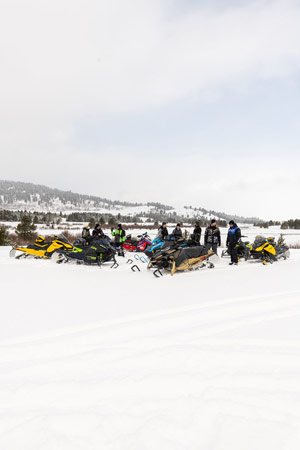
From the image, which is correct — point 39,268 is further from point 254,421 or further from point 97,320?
point 254,421

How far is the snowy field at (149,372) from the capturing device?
178 centimetres

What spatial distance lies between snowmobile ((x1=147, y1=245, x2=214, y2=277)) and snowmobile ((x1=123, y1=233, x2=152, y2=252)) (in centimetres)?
414

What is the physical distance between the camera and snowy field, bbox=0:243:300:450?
A: 178 cm

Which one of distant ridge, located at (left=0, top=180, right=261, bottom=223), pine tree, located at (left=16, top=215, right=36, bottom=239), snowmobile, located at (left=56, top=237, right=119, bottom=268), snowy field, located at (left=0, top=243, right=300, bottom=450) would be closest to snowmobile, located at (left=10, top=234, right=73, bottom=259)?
snowmobile, located at (left=56, top=237, right=119, bottom=268)

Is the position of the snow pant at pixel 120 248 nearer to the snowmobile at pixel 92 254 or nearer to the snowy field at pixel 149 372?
the snowmobile at pixel 92 254

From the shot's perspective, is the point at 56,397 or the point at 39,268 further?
the point at 39,268

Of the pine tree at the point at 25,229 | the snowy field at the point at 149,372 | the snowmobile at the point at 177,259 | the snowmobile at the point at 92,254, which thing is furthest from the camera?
the pine tree at the point at 25,229

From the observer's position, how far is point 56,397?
2.15 m

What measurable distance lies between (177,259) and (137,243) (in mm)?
4986

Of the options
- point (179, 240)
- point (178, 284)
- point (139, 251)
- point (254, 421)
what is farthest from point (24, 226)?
point (254, 421)

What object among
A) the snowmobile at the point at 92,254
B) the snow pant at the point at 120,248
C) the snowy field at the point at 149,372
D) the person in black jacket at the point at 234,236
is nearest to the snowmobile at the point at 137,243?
the snow pant at the point at 120,248

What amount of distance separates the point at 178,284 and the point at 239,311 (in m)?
2.24

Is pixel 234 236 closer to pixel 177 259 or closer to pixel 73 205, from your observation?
pixel 177 259

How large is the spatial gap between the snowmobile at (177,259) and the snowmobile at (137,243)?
4.14 meters
